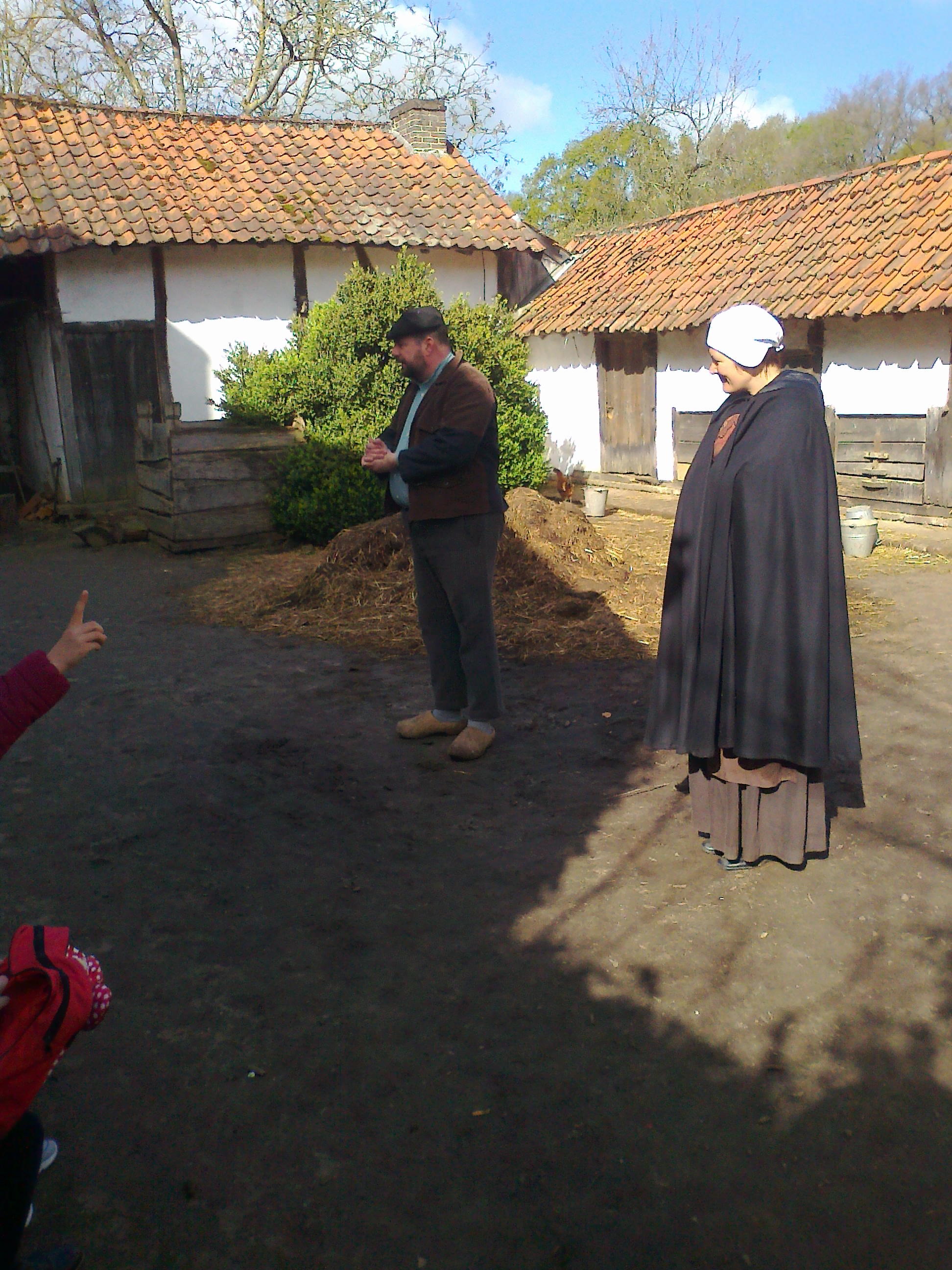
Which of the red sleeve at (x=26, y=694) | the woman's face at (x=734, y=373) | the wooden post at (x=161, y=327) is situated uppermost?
the wooden post at (x=161, y=327)

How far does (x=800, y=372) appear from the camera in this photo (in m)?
3.68

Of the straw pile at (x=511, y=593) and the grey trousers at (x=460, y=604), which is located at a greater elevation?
the grey trousers at (x=460, y=604)

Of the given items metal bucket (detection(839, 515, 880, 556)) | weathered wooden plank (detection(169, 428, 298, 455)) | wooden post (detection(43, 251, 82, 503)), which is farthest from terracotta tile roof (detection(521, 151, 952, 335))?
wooden post (detection(43, 251, 82, 503))

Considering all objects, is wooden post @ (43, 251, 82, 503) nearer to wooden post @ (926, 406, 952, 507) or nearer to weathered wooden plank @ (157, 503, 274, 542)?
weathered wooden plank @ (157, 503, 274, 542)

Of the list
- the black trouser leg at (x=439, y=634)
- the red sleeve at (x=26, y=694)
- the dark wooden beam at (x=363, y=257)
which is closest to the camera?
the red sleeve at (x=26, y=694)

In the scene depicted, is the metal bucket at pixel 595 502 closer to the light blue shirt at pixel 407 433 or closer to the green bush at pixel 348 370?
the green bush at pixel 348 370

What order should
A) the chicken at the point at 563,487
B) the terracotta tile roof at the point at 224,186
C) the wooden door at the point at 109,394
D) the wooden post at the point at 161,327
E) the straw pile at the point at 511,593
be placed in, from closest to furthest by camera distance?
the straw pile at the point at 511,593 < the terracotta tile roof at the point at 224,186 < the wooden door at the point at 109,394 < the wooden post at the point at 161,327 < the chicken at the point at 563,487

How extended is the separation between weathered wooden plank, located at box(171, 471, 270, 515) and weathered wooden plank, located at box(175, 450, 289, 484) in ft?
0.15

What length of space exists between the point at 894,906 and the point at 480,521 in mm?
2363

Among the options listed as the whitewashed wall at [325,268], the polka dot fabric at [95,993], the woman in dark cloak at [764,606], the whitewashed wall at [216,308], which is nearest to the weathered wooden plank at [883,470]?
the whitewashed wall at [325,268]

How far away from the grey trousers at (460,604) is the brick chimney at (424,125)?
14511mm

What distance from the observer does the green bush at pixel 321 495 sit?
430 inches

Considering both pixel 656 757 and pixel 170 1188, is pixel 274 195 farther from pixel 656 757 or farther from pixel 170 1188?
pixel 170 1188

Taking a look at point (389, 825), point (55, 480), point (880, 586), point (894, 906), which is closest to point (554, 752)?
point (389, 825)
